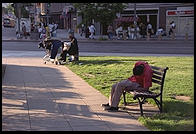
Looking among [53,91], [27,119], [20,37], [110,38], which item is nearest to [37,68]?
[53,91]

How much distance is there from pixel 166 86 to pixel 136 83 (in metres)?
2.52

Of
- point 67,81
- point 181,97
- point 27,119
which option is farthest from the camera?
point 67,81

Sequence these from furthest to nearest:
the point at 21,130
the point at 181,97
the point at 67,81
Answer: the point at 67,81
the point at 181,97
the point at 21,130

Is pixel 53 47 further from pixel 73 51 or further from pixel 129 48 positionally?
pixel 129 48

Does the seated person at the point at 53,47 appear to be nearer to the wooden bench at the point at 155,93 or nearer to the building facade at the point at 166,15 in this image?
the wooden bench at the point at 155,93

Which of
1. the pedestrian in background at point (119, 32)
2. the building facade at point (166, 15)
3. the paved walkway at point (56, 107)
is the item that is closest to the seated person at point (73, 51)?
the paved walkway at point (56, 107)

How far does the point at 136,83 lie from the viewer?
22.0 feet

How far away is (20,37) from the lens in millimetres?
37469

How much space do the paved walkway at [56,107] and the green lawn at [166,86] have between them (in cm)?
30

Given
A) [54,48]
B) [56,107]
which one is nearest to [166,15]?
[54,48]

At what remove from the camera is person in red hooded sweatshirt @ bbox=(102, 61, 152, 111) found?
21.4 ft

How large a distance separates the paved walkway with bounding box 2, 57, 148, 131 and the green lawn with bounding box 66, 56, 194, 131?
300mm

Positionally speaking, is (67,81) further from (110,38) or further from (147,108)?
(110,38)

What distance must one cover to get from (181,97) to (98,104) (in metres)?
1.93
